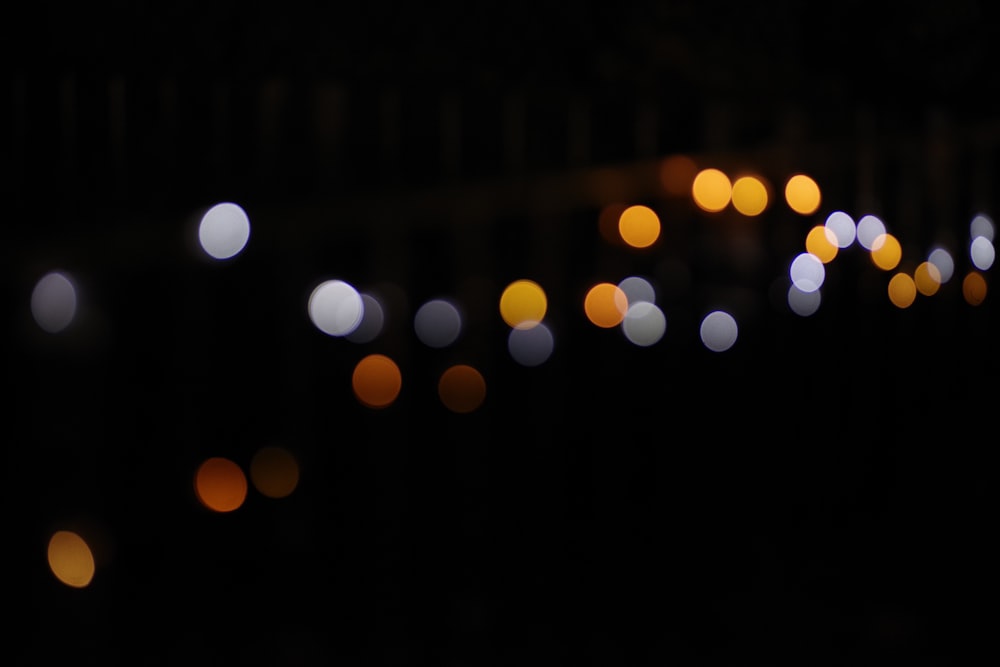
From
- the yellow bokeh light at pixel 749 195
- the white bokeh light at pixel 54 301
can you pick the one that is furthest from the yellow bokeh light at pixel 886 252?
the white bokeh light at pixel 54 301

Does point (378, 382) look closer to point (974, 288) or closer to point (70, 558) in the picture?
point (70, 558)

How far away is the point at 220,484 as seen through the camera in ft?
6.89

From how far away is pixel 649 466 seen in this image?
96.3 inches

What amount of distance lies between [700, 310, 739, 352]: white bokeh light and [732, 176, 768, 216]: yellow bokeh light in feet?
0.80

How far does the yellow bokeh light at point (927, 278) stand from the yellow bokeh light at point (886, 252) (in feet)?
0.27

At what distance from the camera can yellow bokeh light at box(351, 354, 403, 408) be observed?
218 centimetres

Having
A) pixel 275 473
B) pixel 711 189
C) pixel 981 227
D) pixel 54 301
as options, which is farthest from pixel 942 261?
pixel 54 301

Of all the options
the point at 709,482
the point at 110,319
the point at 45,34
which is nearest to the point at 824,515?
the point at 709,482

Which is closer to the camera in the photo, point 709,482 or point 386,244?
point 386,244

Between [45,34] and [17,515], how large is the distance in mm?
1058

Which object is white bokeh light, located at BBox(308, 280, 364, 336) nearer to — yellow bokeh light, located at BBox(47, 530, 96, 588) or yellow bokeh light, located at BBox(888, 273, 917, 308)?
yellow bokeh light, located at BBox(47, 530, 96, 588)

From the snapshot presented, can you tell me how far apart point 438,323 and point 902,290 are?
4.20 feet

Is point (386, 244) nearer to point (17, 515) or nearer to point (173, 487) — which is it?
point (173, 487)

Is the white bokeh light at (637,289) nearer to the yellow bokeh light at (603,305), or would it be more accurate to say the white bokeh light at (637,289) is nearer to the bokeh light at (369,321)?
the yellow bokeh light at (603,305)
